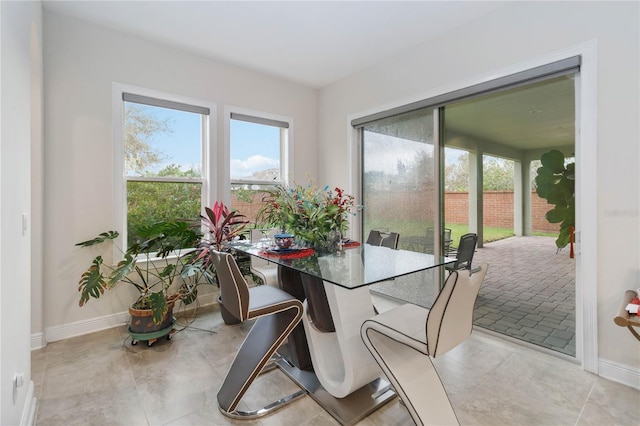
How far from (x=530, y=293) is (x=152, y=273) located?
11.9ft

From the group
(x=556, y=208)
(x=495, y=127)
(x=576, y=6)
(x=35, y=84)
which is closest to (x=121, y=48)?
(x=35, y=84)

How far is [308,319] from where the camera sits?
6.27ft

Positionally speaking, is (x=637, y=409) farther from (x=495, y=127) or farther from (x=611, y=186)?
(x=495, y=127)

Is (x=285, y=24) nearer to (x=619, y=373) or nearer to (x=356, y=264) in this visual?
(x=356, y=264)

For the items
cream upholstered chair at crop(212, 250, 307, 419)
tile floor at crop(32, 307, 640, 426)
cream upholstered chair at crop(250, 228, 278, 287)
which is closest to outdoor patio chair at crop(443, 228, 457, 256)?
tile floor at crop(32, 307, 640, 426)

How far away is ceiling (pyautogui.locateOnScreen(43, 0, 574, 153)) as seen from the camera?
249cm

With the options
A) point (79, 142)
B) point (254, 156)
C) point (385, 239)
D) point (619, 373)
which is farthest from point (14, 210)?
point (619, 373)

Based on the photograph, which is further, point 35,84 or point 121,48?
point 121,48

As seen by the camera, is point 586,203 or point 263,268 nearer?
point 586,203

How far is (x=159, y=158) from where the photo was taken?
3.26 meters

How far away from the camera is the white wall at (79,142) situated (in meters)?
2.64

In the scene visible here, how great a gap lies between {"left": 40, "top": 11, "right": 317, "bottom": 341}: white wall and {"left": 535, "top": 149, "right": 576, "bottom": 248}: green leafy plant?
3.38 metres

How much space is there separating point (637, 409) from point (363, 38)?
11.7 feet

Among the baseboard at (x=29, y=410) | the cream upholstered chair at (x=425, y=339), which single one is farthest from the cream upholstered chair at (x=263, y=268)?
the baseboard at (x=29, y=410)
